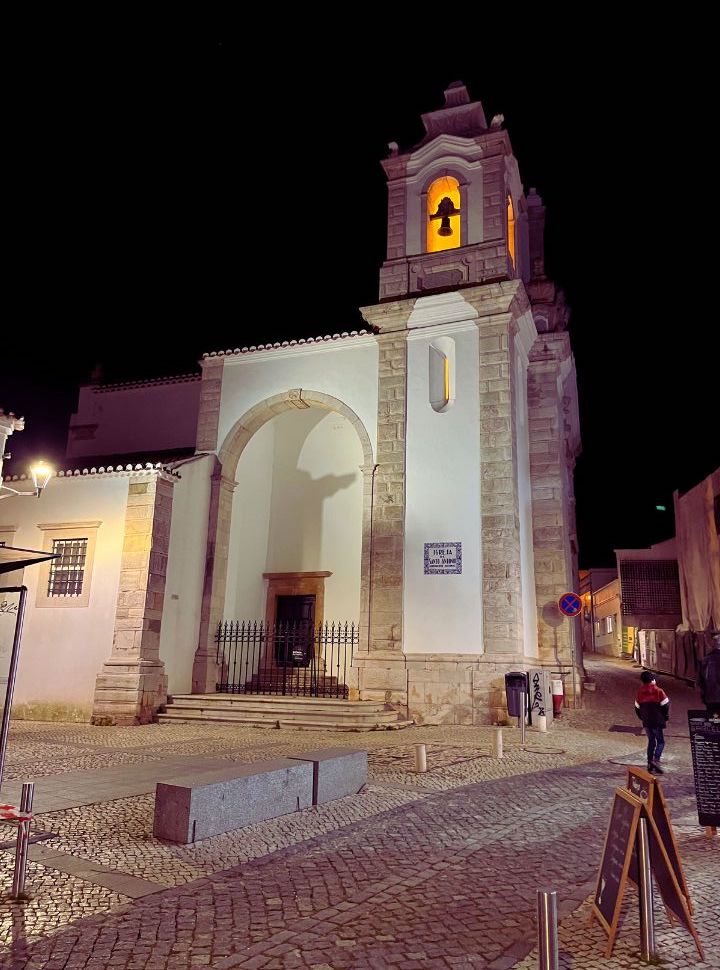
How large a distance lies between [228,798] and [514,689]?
7960mm

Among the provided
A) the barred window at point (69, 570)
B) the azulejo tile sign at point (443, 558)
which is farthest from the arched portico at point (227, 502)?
the barred window at point (69, 570)

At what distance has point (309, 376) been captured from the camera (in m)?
18.0

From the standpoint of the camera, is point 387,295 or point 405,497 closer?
point 405,497

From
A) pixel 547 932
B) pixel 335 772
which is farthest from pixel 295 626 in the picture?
pixel 547 932

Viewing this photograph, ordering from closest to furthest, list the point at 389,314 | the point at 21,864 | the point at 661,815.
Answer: the point at 661,815 < the point at 21,864 < the point at 389,314

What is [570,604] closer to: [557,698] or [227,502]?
[557,698]

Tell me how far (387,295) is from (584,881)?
15.2m

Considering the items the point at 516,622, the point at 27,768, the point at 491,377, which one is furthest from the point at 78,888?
the point at 491,377

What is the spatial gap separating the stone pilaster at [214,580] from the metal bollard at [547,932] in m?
14.3

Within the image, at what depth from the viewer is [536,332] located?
18.8 meters

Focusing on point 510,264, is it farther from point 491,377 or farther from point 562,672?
point 562,672

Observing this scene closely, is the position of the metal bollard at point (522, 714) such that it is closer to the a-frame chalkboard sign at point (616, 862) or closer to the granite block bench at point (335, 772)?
the granite block bench at point (335, 772)

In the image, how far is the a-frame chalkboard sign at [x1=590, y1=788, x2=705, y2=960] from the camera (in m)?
3.50

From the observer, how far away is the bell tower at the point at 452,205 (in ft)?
57.0
